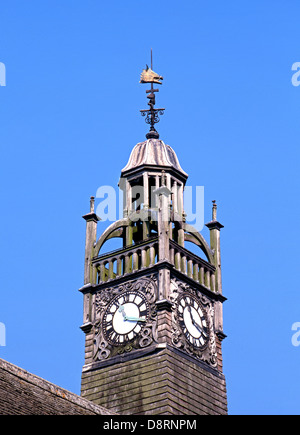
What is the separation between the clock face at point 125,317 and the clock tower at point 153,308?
40mm

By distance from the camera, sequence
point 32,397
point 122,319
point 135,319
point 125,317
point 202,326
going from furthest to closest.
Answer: point 202,326
point 122,319
point 125,317
point 135,319
point 32,397

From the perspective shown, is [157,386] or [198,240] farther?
[198,240]

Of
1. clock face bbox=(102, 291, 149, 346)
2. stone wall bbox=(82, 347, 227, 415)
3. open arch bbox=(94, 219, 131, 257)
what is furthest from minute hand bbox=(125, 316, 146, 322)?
open arch bbox=(94, 219, 131, 257)

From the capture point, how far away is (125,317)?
1984 inches

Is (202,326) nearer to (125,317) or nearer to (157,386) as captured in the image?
(125,317)

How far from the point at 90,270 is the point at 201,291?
187 inches

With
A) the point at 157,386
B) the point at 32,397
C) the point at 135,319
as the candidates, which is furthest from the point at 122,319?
the point at 32,397

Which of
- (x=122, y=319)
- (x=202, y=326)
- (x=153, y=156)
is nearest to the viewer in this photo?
(x=122, y=319)

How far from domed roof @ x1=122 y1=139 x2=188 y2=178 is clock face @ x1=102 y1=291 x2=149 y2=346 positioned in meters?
6.78

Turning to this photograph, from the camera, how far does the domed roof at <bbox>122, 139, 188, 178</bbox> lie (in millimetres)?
55062

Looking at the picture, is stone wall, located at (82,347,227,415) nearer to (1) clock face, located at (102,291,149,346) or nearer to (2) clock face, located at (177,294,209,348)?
(2) clock face, located at (177,294,209,348)

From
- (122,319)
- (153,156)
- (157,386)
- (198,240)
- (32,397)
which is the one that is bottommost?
(32,397)

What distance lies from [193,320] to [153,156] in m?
8.28
